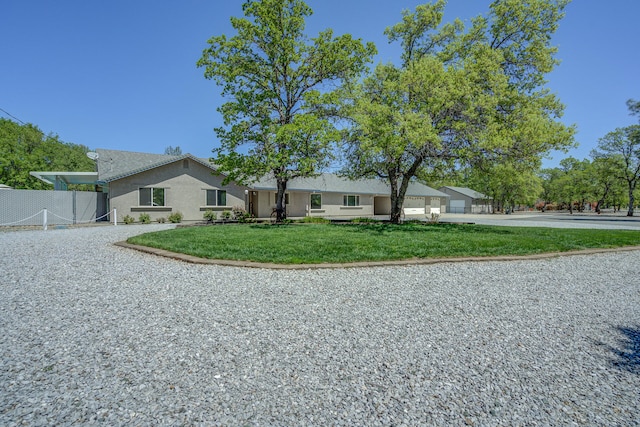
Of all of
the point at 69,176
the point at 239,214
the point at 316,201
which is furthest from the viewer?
the point at 316,201

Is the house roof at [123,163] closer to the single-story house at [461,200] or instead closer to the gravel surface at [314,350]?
the gravel surface at [314,350]

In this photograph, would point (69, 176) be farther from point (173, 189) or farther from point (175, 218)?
point (175, 218)

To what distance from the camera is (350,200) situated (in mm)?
32156

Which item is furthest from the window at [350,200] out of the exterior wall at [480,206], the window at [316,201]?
the exterior wall at [480,206]

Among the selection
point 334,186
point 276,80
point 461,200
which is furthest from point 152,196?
point 461,200

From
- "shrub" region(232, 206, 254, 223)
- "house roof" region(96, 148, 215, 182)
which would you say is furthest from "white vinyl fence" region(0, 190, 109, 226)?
"shrub" region(232, 206, 254, 223)

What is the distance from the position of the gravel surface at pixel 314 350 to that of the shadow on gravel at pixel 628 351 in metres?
0.02

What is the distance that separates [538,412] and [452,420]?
691mm

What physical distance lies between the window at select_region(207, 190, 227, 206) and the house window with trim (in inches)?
117

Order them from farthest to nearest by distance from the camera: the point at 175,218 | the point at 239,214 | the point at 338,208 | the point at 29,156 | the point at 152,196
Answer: the point at 29,156 < the point at 338,208 < the point at 239,214 < the point at 152,196 < the point at 175,218

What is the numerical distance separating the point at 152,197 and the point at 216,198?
13.4ft

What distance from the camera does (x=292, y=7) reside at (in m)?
16.6

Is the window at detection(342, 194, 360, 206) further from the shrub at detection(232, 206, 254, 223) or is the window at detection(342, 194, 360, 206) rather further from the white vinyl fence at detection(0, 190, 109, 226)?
the white vinyl fence at detection(0, 190, 109, 226)

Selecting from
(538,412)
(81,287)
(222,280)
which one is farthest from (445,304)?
(81,287)
